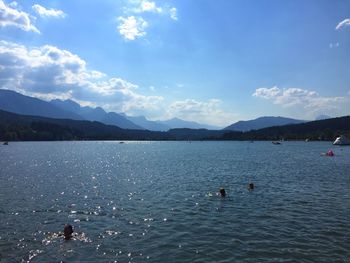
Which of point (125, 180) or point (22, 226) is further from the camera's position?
point (125, 180)

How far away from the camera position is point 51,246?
25.3 m

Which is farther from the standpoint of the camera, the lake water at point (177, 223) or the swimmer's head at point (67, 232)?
the swimmer's head at point (67, 232)

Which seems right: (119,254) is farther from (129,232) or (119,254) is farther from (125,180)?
(125,180)

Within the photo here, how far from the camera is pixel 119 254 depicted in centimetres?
2339

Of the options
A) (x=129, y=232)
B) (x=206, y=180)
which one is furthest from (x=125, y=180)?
(x=129, y=232)

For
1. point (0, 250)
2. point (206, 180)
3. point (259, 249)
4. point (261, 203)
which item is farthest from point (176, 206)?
point (206, 180)

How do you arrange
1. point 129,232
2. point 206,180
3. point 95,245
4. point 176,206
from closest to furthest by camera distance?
point 95,245
point 129,232
point 176,206
point 206,180

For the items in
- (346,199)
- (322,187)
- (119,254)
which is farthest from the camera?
(322,187)

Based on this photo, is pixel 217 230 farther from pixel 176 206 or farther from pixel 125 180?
pixel 125 180

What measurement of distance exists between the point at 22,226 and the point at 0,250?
6.32m

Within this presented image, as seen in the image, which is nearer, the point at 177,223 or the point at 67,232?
the point at 67,232

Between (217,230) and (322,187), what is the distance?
29.3m

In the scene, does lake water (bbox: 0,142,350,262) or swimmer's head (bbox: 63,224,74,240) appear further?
swimmer's head (bbox: 63,224,74,240)

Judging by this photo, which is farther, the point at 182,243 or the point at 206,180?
the point at 206,180
